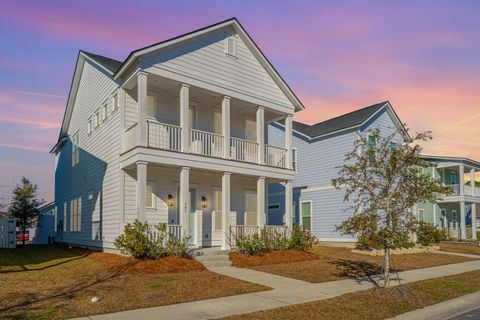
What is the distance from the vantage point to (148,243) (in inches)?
523

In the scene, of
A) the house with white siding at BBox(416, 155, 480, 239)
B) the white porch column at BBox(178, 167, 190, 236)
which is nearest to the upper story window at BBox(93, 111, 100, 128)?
the white porch column at BBox(178, 167, 190, 236)

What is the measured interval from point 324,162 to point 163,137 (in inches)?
508

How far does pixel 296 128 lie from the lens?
2811 centimetres

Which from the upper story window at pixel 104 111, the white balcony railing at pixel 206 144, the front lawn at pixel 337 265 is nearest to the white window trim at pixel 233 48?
the white balcony railing at pixel 206 144

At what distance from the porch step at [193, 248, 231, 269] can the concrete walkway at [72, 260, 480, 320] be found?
72.9 inches

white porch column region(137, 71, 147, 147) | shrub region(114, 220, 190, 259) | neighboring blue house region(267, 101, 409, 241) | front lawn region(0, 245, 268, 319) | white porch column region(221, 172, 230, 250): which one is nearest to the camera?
front lawn region(0, 245, 268, 319)

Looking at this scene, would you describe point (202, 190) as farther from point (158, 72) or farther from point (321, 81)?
point (321, 81)

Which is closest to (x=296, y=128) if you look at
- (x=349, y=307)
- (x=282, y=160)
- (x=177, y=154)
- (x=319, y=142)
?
(x=319, y=142)

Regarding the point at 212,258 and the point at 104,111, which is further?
the point at 104,111

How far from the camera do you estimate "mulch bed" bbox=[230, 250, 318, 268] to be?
1492cm

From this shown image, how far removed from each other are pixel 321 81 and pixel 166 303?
11169 millimetres

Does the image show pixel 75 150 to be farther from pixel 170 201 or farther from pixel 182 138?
pixel 182 138

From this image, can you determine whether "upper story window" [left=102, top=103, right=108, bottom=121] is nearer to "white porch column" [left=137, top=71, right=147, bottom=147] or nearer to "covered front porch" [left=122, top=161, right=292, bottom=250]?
"covered front porch" [left=122, top=161, right=292, bottom=250]

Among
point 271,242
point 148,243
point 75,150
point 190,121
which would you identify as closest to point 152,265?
point 148,243
